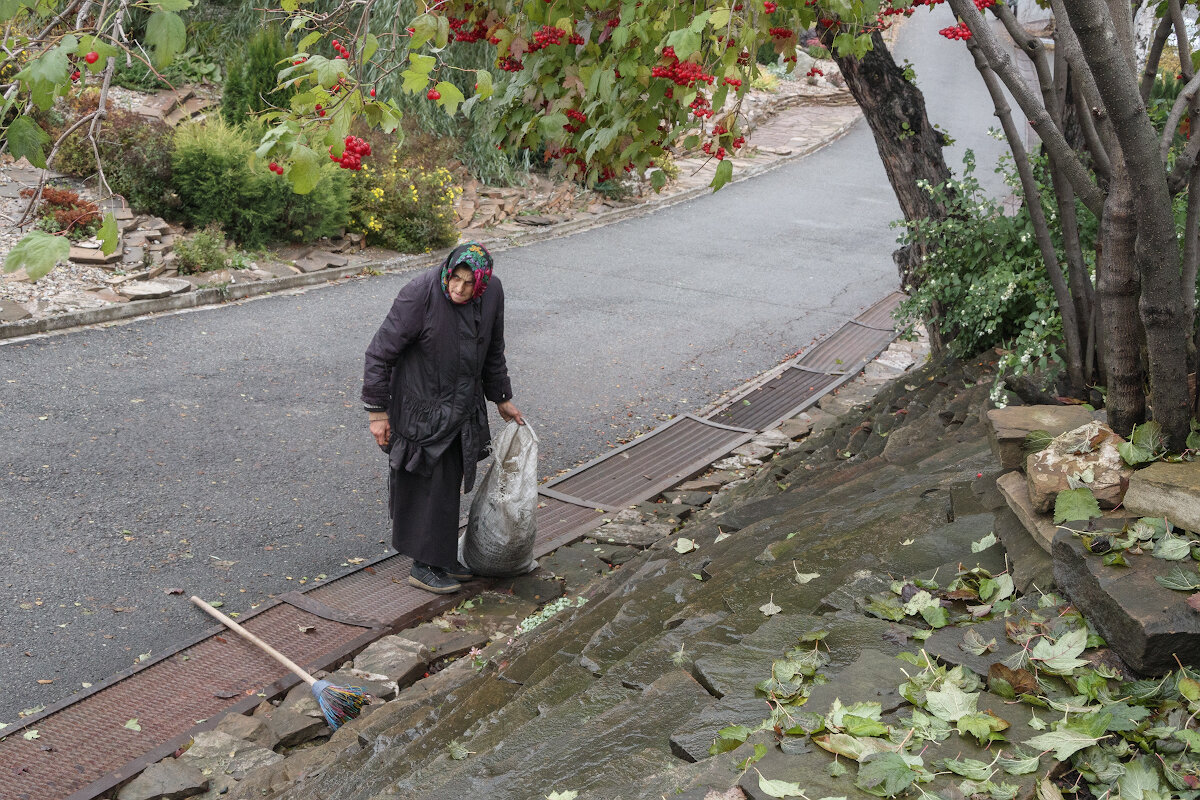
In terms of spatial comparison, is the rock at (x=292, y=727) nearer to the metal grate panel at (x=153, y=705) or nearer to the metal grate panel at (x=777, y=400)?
the metal grate panel at (x=153, y=705)

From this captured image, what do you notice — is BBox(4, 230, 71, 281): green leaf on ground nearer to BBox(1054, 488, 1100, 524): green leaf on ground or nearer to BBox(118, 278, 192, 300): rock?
BBox(1054, 488, 1100, 524): green leaf on ground

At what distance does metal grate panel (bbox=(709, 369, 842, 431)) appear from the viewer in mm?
9156

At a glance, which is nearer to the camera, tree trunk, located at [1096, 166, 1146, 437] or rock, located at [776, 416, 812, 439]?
tree trunk, located at [1096, 166, 1146, 437]

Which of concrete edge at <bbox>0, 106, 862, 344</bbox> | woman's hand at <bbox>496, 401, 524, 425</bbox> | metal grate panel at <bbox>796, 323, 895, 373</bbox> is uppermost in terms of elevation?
woman's hand at <bbox>496, 401, 524, 425</bbox>

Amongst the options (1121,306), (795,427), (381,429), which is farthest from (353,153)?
(795,427)

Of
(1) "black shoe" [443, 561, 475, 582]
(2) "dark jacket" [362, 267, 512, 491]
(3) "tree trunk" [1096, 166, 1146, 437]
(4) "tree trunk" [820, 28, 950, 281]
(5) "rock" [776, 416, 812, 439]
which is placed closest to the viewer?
(3) "tree trunk" [1096, 166, 1146, 437]

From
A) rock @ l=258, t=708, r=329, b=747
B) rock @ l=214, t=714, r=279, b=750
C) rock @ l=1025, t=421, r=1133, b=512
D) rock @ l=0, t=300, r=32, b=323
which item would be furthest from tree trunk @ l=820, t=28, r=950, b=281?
rock @ l=0, t=300, r=32, b=323

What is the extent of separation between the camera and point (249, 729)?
4484 millimetres

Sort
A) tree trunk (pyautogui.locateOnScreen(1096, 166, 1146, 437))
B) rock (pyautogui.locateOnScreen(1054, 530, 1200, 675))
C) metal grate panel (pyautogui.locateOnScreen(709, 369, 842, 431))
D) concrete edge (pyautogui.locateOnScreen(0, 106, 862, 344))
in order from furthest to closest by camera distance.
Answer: concrete edge (pyautogui.locateOnScreen(0, 106, 862, 344)) → metal grate panel (pyautogui.locateOnScreen(709, 369, 842, 431)) → tree trunk (pyautogui.locateOnScreen(1096, 166, 1146, 437)) → rock (pyautogui.locateOnScreen(1054, 530, 1200, 675))

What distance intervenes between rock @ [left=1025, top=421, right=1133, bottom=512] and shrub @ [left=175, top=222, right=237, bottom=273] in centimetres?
994

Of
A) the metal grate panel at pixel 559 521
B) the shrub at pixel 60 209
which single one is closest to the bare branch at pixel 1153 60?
the metal grate panel at pixel 559 521

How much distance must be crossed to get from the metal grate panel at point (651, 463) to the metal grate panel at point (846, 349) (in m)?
2.21

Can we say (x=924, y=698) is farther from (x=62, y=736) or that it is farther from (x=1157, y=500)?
(x=62, y=736)

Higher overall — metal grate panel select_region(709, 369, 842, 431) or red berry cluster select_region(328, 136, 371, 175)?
red berry cluster select_region(328, 136, 371, 175)
